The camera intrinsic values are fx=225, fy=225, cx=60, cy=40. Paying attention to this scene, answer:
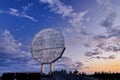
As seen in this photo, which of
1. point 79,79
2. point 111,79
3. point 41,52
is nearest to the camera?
point 79,79

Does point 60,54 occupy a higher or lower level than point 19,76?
higher

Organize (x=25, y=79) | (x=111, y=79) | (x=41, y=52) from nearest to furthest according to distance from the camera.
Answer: (x=25, y=79)
(x=41, y=52)
(x=111, y=79)

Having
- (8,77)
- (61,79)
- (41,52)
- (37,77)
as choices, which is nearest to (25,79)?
(37,77)

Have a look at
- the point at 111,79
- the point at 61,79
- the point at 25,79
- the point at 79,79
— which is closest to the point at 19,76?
the point at 25,79

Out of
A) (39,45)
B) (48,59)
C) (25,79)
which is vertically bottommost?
(25,79)

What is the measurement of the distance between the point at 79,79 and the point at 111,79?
2146 centimetres

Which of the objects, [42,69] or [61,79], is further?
[42,69]

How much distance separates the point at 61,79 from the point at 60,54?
16.0ft

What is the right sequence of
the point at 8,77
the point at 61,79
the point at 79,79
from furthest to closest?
the point at 61,79 < the point at 79,79 < the point at 8,77

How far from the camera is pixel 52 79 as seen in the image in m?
46.8

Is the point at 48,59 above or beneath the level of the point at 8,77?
above

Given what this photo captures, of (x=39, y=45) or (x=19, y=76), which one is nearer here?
(x=19, y=76)

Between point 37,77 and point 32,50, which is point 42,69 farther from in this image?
point 37,77

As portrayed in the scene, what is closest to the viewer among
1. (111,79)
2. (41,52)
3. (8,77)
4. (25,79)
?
(25,79)
